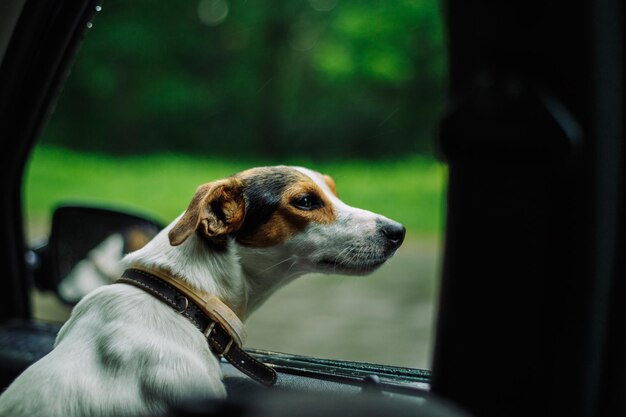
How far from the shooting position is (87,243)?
85.3 inches

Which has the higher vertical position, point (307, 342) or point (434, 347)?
point (434, 347)

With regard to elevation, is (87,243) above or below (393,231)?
below

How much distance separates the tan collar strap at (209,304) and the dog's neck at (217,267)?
1cm

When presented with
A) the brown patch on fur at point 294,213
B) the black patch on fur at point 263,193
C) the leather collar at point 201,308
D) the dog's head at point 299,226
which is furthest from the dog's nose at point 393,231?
the leather collar at point 201,308

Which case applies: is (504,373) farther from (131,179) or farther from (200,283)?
(131,179)

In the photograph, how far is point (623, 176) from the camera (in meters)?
0.97

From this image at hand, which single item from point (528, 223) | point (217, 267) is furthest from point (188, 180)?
point (528, 223)

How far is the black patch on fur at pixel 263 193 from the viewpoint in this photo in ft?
5.50

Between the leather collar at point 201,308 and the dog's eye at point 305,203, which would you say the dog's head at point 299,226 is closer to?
the dog's eye at point 305,203

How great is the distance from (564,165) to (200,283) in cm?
88

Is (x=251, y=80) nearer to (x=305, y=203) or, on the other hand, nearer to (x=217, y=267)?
(x=305, y=203)

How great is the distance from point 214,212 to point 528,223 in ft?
2.78

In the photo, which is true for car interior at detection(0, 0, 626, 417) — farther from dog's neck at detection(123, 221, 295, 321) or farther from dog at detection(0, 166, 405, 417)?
dog's neck at detection(123, 221, 295, 321)

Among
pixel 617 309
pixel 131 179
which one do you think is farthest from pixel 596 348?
pixel 131 179
